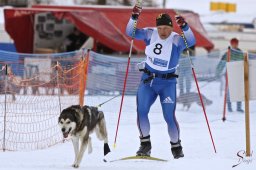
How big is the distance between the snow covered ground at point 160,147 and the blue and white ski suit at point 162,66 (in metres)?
0.61

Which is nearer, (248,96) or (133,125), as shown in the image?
(248,96)

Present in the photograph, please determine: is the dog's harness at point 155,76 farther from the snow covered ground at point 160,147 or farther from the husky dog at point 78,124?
the snow covered ground at point 160,147

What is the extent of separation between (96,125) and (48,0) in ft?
123

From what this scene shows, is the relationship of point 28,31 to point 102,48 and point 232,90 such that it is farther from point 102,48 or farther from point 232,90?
point 232,90

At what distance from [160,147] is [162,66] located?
1942 millimetres

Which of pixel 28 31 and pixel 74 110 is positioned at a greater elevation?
pixel 74 110

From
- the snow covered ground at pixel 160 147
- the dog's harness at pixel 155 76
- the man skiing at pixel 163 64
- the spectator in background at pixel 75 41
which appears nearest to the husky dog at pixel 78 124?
the snow covered ground at pixel 160 147

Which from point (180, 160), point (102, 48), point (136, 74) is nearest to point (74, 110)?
point (180, 160)

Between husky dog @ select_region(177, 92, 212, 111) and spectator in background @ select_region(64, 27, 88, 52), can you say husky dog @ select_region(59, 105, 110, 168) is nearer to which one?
husky dog @ select_region(177, 92, 212, 111)

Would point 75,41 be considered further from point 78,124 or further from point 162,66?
point 78,124

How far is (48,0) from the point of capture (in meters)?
44.6

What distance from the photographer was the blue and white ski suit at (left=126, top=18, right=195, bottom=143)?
7.47 metres

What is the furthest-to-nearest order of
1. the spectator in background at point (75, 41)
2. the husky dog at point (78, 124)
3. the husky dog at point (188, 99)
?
the spectator in background at point (75, 41) → the husky dog at point (188, 99) → the husky dog at point (78, 124)

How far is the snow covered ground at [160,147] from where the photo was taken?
6863 millimetres
